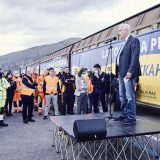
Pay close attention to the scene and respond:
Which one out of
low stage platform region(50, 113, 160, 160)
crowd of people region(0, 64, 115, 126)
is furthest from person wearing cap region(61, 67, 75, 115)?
low stage platform region(50, 113, 160, 160)

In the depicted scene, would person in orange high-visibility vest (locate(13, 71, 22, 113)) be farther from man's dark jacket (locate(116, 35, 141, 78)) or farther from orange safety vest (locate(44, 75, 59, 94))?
Result: man's dark jacket (locate(116, 35, 141, 78))

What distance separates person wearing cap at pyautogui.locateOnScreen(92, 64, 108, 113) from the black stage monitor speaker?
243 inches

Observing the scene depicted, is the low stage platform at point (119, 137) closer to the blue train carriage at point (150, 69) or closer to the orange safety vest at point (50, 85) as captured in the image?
the blue train carriage at point (150, 69)

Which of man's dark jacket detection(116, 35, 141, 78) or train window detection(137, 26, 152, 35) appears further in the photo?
train window detection(137, 26, 152, 35)

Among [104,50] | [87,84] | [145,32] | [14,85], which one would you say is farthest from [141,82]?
[14,85]

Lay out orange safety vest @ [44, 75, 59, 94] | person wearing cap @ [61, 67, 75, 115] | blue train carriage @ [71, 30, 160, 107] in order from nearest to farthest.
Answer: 1. blue train carriage @ [71, 30, 160, 107]
2. orange safety vest @ [44, 75, 59, 94]
3. person wearing cap @ [61, 67, 75, 115]

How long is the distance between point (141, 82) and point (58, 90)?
3.75 metres

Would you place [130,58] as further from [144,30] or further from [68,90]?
[68,90]

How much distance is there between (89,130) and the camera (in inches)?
204

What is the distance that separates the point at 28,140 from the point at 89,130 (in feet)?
11.6

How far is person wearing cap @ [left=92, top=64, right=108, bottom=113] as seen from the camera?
11480 mm

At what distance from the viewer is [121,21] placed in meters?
13.0

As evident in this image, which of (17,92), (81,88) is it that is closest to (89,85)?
(81,88)

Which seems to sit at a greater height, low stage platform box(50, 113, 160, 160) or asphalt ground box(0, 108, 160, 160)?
low stage platform box(50, 113, 160, 160)
